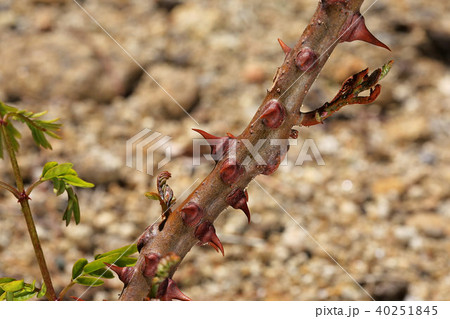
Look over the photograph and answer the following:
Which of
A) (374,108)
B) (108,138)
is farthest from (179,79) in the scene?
(374,108)

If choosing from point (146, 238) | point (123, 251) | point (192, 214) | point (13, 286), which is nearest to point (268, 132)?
point (192, 214)

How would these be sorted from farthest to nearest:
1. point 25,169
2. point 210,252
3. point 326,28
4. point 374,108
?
point 374,108, point 25,169, point 210,252, point 326,28

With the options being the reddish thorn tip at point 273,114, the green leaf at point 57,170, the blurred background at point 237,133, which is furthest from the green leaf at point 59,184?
the blurred background at point 237,133

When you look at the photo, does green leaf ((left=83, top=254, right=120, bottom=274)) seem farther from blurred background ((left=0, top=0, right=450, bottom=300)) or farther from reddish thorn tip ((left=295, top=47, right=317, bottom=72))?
blurred background ((left=0, top=0, right=450, bottom=300))

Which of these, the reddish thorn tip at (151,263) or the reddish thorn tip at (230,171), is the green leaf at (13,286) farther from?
the reddish thorn tip at (230,171)

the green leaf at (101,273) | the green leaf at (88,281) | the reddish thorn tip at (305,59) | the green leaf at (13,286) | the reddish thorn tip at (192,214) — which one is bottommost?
the green leaf at (88,281)

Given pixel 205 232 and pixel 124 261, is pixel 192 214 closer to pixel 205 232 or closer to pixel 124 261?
pixel 205 232

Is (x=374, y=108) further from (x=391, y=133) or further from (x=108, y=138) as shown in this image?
(x=108, y=138)
